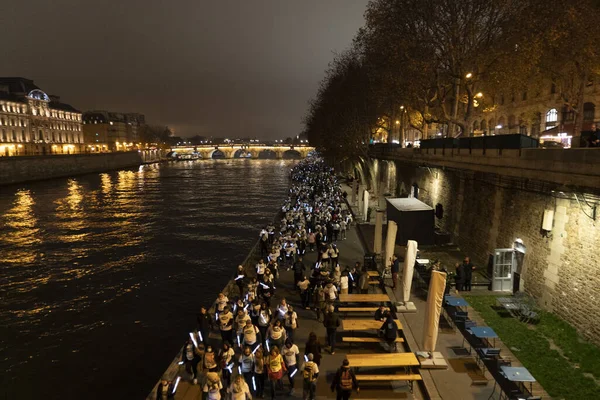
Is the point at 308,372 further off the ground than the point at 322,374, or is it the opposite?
the point at 308,372

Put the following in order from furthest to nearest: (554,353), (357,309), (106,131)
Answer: (106,131)
(357,309)
(554,353)

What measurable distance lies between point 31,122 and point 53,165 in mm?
26022

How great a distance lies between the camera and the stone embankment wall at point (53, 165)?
6141 cm

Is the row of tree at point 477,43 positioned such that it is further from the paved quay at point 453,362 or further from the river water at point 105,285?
the river water at point 105,285

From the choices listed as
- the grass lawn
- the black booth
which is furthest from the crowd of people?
the black booth

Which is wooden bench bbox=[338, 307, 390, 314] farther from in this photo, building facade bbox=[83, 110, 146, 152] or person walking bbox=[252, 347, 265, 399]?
building facade bbox=[83, 110, 146, 152]

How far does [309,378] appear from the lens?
824 centimetres

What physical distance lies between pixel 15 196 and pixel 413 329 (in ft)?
184

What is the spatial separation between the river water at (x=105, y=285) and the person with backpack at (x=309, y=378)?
589 centimetres

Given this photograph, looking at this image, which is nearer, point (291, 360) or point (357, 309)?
point (291, 360)

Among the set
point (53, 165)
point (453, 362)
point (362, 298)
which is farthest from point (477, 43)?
point (53, 165)

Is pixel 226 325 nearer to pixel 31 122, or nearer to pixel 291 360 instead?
pixel 291 360

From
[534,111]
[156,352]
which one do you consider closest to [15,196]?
[156,352]

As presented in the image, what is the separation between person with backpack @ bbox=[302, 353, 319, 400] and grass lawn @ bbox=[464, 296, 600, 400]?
502cm
